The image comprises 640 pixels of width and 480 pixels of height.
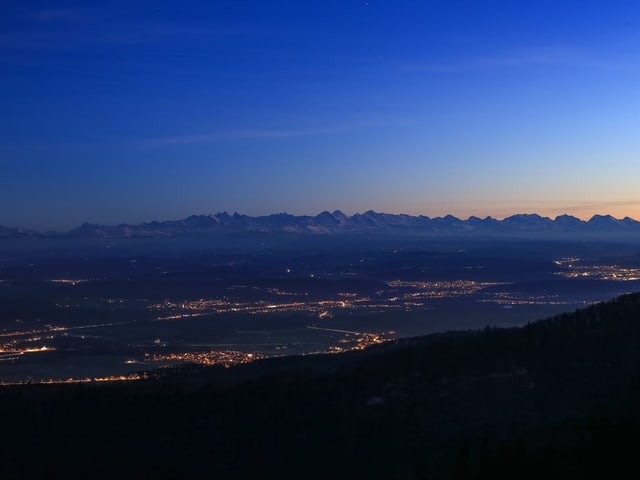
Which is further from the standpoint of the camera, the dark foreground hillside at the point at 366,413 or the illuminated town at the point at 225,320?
the illuminated town at the point at 225,320

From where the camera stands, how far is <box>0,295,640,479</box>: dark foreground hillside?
4316 cm

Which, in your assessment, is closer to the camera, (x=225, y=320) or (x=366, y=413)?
(x=366, y=413)

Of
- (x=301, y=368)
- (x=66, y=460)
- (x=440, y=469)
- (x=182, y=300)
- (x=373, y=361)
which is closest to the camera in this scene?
(x=440, y=469)

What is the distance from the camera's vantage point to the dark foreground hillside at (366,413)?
4316 cm

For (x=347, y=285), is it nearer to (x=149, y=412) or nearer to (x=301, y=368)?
(x=301, y=368)

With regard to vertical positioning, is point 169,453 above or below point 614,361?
below

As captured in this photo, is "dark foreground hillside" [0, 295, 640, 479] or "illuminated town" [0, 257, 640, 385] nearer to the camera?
"dark foreground hillside" [0, 295, 640, 479]

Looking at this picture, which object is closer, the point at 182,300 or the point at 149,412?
the point at 149,412

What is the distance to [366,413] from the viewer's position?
51312 mm

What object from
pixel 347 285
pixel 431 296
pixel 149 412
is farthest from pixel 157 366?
pixel 347 285

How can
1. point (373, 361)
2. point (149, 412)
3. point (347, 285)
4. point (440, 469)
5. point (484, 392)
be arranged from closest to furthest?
point (440, 469) → point (484, 392) → point (149, 412) → point (373, 361) → point (347, 285)

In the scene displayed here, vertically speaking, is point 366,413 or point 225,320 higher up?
point 366,413

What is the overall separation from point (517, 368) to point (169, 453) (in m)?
22.6

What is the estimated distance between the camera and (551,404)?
47.6 meters
